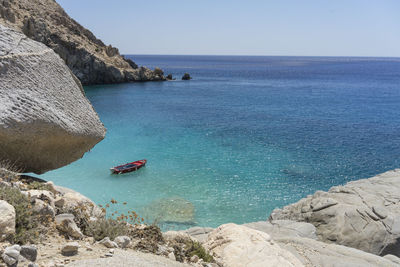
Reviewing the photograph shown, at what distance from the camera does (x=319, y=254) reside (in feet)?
27.5

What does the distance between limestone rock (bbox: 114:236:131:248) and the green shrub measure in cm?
128

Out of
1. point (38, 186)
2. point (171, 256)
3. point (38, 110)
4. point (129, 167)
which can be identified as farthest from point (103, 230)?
point (129, 167)

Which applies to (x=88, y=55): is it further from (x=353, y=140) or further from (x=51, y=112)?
(x=51, y=112)

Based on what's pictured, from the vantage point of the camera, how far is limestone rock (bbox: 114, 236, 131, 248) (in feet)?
18.6

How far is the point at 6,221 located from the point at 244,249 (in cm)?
463

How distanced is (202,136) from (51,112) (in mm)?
25386

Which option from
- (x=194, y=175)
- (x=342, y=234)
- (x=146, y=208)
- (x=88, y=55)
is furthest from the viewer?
(x=88, y=55)

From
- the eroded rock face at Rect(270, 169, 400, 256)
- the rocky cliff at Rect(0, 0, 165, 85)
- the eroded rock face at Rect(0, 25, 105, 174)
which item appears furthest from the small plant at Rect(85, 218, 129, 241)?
the rocky cliff at Rect(0, 0, 165, 85)

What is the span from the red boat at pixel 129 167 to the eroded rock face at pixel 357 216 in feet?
37.8

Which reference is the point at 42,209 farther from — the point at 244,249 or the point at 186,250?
the point at 244,249

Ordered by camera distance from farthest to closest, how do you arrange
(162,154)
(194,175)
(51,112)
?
1. (162,154)
2. (194,175)
3. (51,112)

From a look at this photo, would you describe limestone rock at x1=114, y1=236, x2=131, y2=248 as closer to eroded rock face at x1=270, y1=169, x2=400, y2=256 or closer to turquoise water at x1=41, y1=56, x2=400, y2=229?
eroded rock face at x1=270, y1=169, x2=400, y2=256

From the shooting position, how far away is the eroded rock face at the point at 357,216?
12161 mm

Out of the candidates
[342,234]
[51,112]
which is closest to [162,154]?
[342,234]
